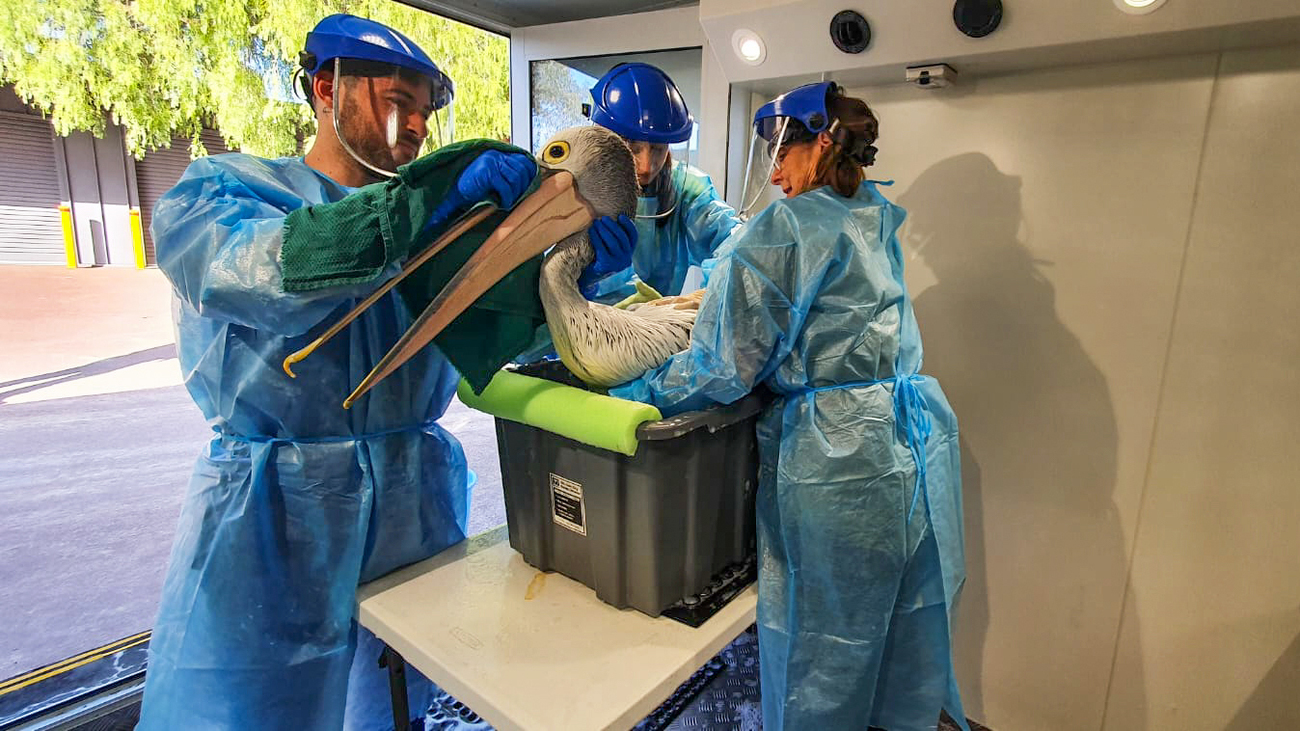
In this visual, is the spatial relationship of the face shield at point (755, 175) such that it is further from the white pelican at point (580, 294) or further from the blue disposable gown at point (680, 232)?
the white pelican at point (580, 294)

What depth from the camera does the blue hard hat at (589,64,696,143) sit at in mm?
1347

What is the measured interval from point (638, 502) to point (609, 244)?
41 centimetres

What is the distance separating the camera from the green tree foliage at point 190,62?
2211 mm

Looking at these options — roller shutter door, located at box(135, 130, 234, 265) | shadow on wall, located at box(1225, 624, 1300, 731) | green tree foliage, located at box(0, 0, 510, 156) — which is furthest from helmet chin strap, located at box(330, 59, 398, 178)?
roller shutter door, located at box(135, 130, 234, 265)

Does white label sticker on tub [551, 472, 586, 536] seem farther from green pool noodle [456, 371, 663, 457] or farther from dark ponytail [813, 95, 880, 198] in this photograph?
dark ponytail [813, 95, 880, 198]

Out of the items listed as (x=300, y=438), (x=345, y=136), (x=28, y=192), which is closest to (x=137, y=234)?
(x=28, y=192)

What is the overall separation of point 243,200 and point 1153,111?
1833mm

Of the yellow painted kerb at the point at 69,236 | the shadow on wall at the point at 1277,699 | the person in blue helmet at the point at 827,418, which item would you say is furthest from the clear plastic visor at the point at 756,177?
the yellow painted kerb at the point at 69,236

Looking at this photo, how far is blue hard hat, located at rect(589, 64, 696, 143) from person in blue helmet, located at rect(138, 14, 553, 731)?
42 centimetres

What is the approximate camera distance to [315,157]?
1.11 meters

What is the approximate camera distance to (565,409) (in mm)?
830

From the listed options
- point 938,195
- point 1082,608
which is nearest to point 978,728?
point 1082,608

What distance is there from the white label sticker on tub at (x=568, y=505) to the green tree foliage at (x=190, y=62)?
1678mm

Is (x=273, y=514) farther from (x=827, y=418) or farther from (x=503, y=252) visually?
(x=827, y=418)
